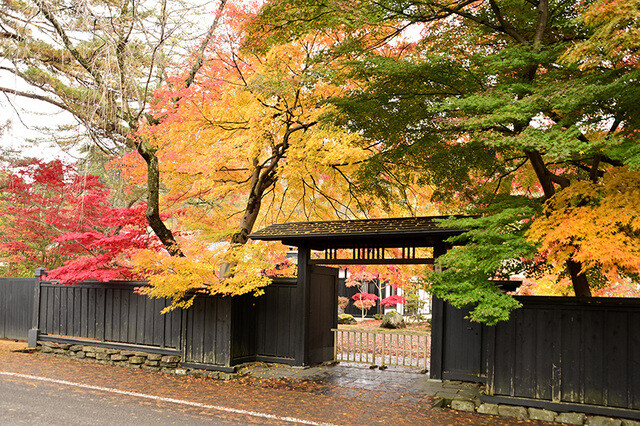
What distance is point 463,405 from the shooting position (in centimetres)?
927

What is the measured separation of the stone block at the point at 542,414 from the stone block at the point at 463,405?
97 cm

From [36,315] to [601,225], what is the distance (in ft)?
50.5

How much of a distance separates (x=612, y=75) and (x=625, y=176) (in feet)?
5.08

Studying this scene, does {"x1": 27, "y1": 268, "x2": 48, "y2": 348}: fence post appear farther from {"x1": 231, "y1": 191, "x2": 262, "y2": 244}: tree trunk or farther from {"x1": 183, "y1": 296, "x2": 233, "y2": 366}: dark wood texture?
{"x1": 231, "y1": 191, "x2": 262, "y2": 244}: tree trunk

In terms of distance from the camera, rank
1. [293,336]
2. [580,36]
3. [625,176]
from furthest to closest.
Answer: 1. [293,336]
2. [580,36]
3. [625,176]

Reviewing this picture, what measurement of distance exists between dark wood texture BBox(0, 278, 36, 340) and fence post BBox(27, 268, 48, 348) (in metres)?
0.92

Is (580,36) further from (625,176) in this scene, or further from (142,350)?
(142,350)

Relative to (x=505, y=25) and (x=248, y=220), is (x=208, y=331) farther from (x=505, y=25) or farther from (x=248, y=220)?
(x=505, y=25)

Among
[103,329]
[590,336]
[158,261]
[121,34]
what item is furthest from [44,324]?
[590,336]

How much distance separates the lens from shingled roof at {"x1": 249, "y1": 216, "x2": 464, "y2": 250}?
1095 centimetres

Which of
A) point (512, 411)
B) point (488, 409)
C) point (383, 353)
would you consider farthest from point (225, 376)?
point (512, 411)

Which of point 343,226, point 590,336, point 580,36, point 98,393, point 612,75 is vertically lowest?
point 98,393

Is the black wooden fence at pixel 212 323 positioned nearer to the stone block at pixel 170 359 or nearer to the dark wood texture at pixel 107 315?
the dark wood texture at pixel 107 315

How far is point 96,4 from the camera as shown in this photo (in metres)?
10.3
